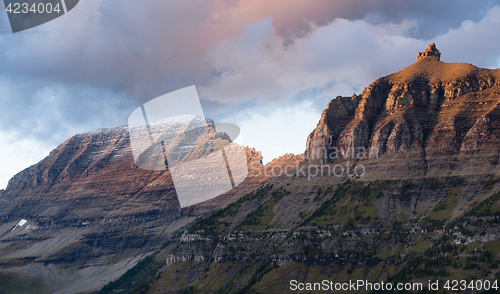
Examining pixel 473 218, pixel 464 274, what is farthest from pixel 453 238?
pixel 464 274

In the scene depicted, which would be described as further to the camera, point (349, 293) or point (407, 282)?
point (349, 293)

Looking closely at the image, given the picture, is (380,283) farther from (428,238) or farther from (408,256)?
(428,238)

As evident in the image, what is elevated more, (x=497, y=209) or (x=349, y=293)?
(x=497, y=209)

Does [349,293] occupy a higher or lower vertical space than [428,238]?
lower

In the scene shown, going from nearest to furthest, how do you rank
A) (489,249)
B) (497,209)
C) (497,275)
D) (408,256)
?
(497,275), (489,249), (497,209), (408,256)

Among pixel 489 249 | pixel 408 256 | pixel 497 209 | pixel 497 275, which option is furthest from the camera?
pixel 408 256

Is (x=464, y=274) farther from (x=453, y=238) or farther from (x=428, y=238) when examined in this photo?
(x=428, y=238)

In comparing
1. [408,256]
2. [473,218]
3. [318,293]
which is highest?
[473,218]

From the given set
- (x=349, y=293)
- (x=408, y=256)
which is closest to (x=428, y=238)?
(x=408, y=256)

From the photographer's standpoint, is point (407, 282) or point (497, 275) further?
point (407, 282)
